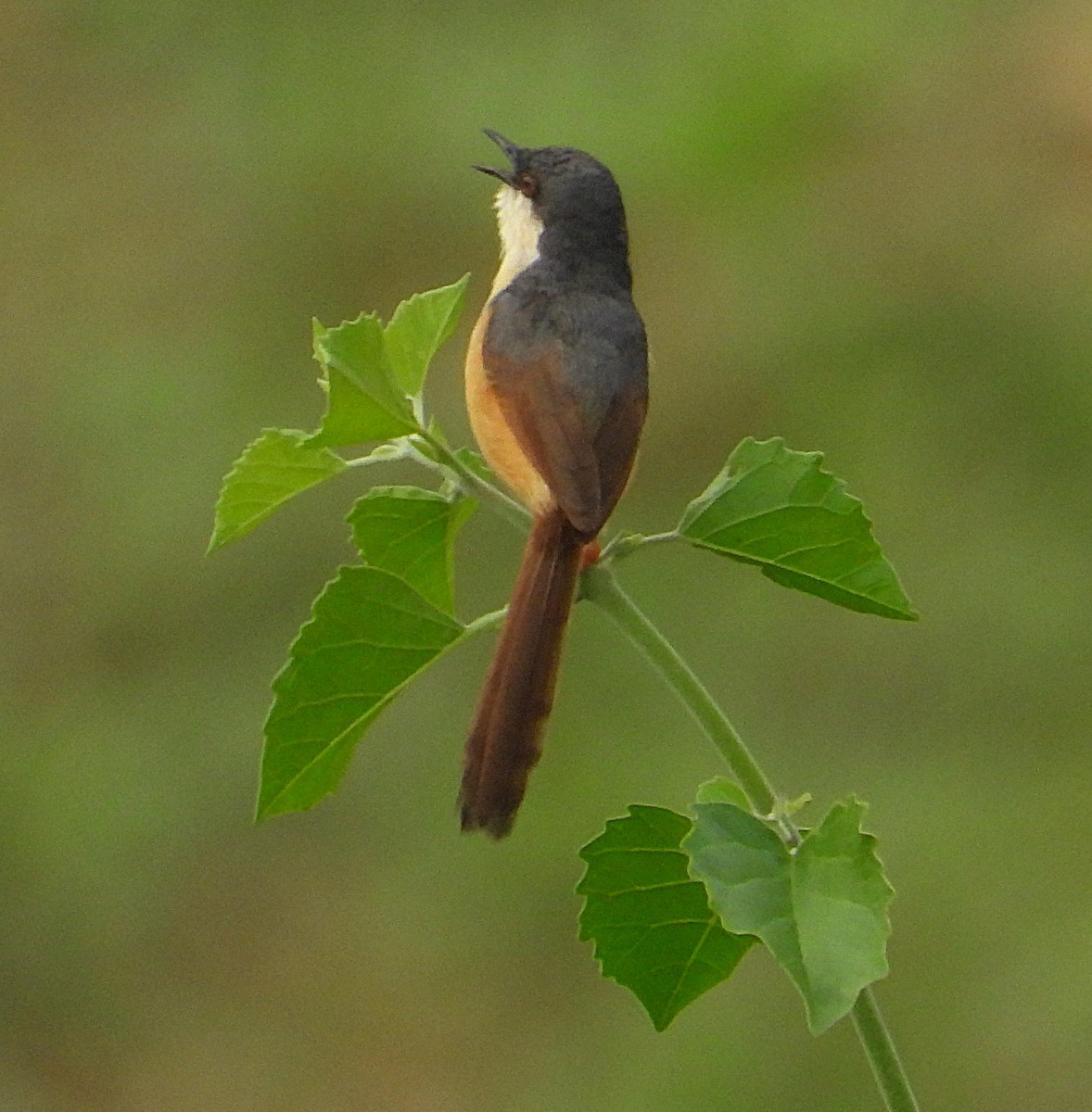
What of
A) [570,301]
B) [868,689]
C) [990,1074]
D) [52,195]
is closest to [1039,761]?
[868,689]

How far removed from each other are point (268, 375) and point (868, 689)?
2415 millimetres

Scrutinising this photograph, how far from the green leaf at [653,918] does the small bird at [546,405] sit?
6.3 inches

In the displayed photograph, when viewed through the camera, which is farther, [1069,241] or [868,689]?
[1069,241]

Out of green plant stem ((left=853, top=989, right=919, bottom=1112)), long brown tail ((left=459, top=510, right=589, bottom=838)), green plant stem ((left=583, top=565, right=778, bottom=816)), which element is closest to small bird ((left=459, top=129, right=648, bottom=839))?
long brown tail ((left=459, top=510, right=589, bottom=838))

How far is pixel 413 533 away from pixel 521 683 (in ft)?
0.76

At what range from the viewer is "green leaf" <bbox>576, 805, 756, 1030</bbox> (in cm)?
158

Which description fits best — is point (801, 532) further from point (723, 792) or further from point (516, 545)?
point (516, 545)

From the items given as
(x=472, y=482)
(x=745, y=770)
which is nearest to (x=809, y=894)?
(x=745, y=770)

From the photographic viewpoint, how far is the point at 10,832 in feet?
20.8

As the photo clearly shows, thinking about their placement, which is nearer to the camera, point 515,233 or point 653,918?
point 653,918

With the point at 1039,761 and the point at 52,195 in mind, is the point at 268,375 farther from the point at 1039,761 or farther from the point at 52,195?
the point at 1039,761

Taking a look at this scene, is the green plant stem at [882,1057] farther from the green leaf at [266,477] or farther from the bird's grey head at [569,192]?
the bird's grey head at [569,192]

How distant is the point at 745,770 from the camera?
1.45 metres

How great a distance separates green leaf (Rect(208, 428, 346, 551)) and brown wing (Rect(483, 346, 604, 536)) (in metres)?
0.36
